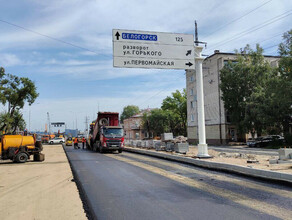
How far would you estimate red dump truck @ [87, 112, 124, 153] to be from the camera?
24766 mm

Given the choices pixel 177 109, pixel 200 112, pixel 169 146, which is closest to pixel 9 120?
pixel 169 146

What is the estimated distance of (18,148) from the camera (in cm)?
1728

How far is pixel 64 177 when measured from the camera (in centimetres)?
1041

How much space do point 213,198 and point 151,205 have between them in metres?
1.70

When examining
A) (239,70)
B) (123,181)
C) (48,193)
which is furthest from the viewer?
(239,70)

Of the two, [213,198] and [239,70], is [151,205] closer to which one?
[213,198]

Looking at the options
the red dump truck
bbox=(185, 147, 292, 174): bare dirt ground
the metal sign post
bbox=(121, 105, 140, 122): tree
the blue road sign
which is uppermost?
bbox=(121, 105, 140, 122): tree

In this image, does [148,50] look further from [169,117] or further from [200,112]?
[169,117]

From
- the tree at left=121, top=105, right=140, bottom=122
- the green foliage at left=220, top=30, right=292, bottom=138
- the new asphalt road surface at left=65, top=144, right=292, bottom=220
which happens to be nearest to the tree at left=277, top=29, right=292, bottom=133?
the green foliage at left=220, top=30, right=292, bottom=138

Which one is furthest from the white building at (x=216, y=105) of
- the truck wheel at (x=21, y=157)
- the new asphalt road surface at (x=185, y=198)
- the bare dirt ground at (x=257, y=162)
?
the new asphalt road surface at (x=185, y=198)

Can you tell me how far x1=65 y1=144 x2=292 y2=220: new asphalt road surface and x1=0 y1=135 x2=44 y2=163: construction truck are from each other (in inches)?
360

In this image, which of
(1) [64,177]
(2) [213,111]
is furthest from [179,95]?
(1) [64,177]

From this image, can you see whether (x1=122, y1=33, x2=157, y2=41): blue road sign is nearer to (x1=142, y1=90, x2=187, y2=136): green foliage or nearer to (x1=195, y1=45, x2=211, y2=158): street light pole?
(x1=195, y1=45, x2=211, y2=158): street light pole

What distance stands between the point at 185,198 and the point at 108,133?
61.9ft
